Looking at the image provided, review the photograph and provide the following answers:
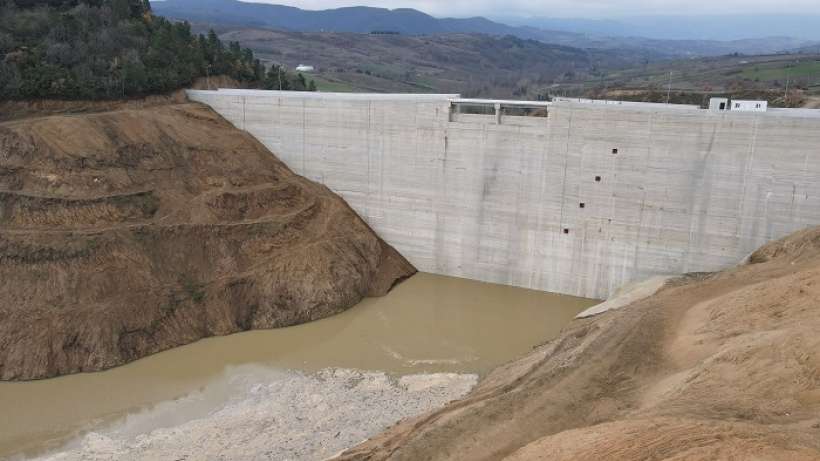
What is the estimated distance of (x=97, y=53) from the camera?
32031 millimetres

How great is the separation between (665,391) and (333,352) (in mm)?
11599

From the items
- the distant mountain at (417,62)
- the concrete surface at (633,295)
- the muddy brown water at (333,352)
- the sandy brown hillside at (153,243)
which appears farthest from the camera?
the distant mountain at (417,62)

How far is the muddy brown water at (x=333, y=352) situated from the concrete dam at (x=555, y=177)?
1670mm

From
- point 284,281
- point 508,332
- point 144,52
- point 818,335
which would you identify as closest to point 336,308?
point 284,281

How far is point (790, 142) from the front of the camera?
21.0 metres

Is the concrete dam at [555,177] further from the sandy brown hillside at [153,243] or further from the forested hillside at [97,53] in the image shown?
the forested hillside at [97,53]

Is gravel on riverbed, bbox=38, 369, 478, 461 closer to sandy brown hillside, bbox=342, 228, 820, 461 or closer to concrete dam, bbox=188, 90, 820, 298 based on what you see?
sandy brown hillside, bbox=342, 228, 820, 461

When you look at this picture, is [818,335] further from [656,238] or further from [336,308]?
[336,308]

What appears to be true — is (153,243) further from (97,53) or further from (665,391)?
(665,391)

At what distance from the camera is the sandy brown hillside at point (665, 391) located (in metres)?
8.79

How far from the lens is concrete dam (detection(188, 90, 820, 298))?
21.7 meters

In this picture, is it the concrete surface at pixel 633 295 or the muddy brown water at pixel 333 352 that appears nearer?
the muddy brown water at pixel 333 352

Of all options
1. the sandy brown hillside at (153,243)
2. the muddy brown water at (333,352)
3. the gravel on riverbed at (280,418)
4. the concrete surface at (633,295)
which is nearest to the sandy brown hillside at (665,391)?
the gravel on riverbed at (280,418)

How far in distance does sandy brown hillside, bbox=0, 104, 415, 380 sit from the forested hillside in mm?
4222
